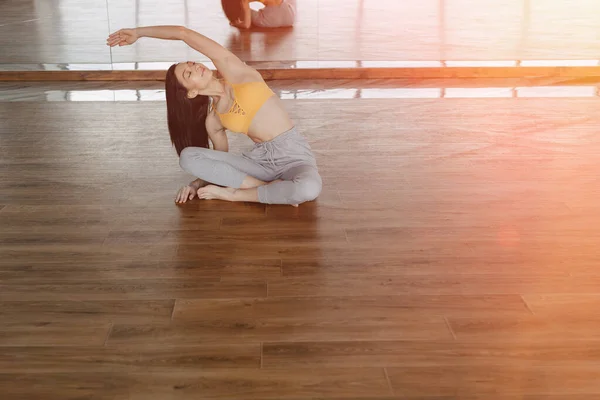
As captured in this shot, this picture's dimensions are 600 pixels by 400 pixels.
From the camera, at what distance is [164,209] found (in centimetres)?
306

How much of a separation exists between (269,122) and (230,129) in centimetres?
16

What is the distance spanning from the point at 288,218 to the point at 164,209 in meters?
0.52

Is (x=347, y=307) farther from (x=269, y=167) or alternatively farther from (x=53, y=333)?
(x=269, y=167)

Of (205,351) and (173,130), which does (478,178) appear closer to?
(173,130)

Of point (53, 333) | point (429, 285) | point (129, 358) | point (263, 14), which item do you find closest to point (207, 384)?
point (129, 358)

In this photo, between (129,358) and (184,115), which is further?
(184,115)

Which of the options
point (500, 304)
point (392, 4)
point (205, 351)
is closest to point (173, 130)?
point (205, 351)

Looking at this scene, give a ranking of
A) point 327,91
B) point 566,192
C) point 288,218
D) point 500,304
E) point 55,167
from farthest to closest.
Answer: point 327,91, point 55,167, point 566,192, point 288,218, point 500,304

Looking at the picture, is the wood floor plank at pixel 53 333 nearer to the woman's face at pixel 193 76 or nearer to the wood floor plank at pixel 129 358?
the wood floor plank at pixel 129 358

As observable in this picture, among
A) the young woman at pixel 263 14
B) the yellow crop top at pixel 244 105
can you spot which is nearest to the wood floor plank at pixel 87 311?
the yellow crop top at pixel 244 105

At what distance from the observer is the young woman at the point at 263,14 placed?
566 centimetres

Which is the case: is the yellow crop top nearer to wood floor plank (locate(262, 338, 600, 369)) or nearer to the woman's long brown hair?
the woman's long brown hair

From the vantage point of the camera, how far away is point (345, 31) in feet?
18.7

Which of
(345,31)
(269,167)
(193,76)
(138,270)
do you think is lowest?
(138,270)
